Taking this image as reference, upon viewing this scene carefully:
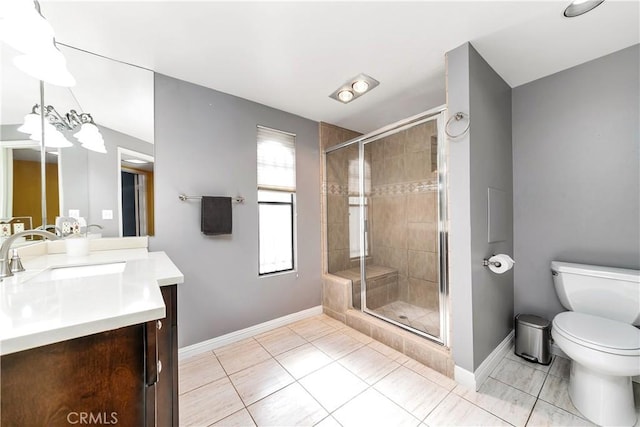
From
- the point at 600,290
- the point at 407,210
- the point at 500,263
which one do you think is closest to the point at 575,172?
the point at 600,290

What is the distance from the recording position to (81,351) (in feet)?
1.98

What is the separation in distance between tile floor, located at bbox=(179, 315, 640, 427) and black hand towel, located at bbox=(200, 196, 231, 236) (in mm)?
1009

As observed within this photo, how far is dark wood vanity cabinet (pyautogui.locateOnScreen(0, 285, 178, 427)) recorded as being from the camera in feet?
1.75

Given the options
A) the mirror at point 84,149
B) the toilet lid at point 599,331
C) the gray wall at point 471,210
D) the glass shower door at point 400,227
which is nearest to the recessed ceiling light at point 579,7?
the gray wall at point 471,210

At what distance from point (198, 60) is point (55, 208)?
1.29 metres

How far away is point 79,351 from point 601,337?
226cm

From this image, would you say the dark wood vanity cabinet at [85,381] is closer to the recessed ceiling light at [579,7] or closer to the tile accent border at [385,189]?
the tile accent border at [385,189]

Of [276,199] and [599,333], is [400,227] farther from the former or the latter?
[599,333]

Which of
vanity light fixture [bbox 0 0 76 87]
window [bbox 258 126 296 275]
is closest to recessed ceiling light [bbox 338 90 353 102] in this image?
window [bbox 258 126 296 275]

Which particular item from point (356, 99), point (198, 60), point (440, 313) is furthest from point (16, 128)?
point (440, 313)

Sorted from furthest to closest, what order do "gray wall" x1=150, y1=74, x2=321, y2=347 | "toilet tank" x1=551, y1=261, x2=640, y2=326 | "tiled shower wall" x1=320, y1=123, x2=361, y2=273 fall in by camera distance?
1. "tiled shower wall" x1=320, y1=123, x2=361, y2=273
2. "gray wall" x1=150, y1=74, x2=321, y2=347
3. "toilet tank" x1=551, y1=261, x2=640, y2=326

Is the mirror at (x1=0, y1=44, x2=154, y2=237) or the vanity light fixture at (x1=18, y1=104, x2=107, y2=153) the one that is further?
the vanity light fixture at (x1=18, y1=104, x2=107, y2=153)

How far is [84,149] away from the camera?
1519 millimetres

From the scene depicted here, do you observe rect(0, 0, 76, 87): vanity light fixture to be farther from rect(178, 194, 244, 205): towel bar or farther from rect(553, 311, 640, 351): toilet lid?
rect(553, 311, 640, 351): toilet lid
